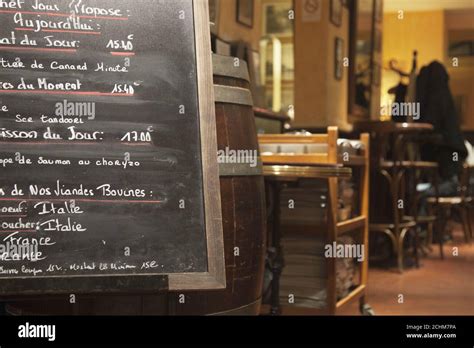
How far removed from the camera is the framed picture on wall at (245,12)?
196 inches

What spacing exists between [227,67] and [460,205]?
4.99 meters

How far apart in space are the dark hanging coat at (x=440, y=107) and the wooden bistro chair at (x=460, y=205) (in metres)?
0.53

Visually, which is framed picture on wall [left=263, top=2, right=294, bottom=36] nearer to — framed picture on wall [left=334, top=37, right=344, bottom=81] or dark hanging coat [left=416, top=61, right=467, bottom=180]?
framed picture on wall [left=334, top=37, right=344, bottom=81]

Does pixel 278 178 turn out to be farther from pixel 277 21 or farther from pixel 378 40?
pixel 378 40

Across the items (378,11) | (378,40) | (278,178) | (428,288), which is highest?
(378,11)

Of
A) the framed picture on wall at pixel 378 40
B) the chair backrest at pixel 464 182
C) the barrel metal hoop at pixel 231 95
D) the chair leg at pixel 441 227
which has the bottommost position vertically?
the chair leg at pixel 441 227

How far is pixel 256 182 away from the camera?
216 centimetres

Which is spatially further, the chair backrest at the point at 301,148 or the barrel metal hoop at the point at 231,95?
the chair backrest at the point at 301,148

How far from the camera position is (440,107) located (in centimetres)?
569

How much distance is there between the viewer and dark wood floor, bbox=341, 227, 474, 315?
12.7ft

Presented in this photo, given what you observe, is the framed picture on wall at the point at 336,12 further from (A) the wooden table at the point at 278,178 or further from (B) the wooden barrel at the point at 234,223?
(B) the wooden barrel at the point at 234,223

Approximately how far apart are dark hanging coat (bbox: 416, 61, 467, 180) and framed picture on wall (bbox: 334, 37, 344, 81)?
1.45 m

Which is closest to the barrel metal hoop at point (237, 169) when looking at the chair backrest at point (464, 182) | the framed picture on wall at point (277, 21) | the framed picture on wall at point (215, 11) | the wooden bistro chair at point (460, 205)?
the framed picture on wall at point (215, 11)

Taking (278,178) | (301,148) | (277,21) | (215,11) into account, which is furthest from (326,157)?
(277,21)
